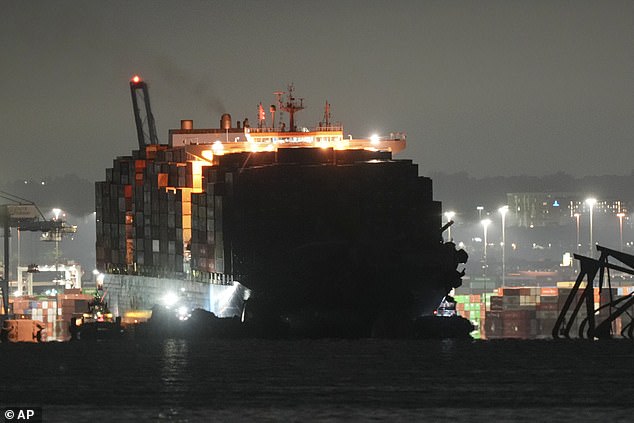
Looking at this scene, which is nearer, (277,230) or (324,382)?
(324,382)

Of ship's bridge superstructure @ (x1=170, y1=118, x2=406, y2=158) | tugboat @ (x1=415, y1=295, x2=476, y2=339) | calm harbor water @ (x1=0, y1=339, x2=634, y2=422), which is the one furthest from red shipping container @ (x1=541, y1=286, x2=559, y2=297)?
calm harbor water @ (x1=0, y1=339, x2=634, y2=422)

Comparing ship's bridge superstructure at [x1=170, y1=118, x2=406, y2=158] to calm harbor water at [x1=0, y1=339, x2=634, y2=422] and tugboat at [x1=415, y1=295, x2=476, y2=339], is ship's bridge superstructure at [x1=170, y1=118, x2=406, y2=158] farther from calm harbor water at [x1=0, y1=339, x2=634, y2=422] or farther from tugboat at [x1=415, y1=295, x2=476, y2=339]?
calm harbor water at [x1=0, y1=339, x2=634, y2=422]

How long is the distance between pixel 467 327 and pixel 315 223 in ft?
35.5

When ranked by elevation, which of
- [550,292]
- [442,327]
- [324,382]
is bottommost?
[324,382]

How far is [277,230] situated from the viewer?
6109 centimetres

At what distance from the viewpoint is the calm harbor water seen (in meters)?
21.8

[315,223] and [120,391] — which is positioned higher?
[315,223]

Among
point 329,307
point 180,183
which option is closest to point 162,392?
point 329,307

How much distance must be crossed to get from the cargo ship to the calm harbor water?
53.8 feet

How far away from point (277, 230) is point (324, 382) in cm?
3513

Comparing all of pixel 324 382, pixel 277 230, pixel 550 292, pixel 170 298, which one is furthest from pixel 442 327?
pixel 550 292

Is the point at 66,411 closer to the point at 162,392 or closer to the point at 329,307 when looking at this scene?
the point at 162,392

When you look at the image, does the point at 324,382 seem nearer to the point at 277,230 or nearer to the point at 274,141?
the point at 277,230

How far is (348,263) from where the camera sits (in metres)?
53.2
